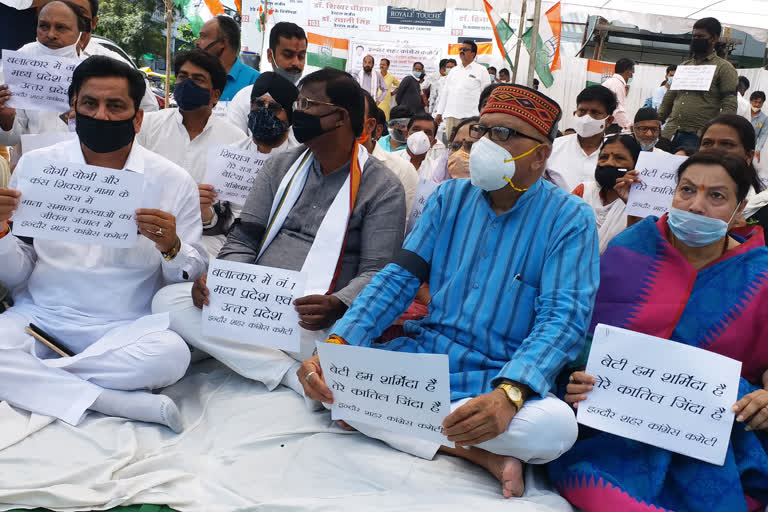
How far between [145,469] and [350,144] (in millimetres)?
1868

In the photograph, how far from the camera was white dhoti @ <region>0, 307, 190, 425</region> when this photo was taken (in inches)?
112

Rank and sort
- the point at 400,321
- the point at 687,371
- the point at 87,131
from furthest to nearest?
the point at 400,321 → the point at 87,131 → the point at 687,371

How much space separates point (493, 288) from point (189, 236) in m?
1.60

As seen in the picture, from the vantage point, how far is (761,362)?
2.62m

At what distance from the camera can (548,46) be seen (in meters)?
9.72

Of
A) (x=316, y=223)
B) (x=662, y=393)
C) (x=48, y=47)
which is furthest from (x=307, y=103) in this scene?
(x=48, y=47)

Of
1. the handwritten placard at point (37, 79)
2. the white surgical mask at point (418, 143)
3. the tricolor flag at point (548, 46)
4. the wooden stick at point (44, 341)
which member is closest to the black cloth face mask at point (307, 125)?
the wooden stick at point (44, 341)

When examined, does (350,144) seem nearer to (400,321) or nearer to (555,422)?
(400,321)

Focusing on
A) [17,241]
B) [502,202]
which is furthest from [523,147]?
[17,241]

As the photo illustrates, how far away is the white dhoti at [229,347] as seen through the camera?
10.7 feet

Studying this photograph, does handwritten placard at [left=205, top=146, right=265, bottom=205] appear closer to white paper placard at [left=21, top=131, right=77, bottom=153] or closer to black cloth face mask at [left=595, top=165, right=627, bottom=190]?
white paper placard at [left=21, top=131, right=77, bottom=153]

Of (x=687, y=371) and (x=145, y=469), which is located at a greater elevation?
(x=687, y=371)

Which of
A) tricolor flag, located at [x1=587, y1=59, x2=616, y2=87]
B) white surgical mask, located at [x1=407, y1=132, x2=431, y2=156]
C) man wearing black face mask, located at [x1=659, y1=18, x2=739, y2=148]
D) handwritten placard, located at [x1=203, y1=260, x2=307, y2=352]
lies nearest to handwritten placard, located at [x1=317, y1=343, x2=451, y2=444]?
handwritten placard, located at [x1=203, y1=260, x2=307, y2=352]

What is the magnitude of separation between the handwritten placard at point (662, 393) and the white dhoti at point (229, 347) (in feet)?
4.50
